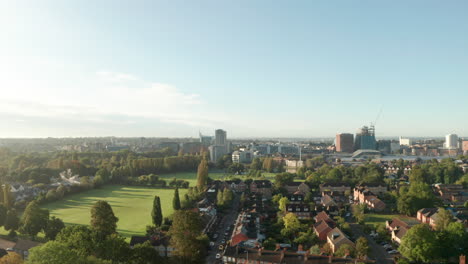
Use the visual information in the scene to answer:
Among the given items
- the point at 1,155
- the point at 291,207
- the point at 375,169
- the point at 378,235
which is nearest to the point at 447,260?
the point at 378,235

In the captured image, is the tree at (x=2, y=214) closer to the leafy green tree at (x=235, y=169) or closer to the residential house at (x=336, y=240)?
the residential house at (x=336, y=240)

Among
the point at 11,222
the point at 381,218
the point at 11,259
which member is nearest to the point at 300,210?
the point at 381,218

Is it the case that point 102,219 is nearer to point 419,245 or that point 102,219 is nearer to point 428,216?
point 419,245

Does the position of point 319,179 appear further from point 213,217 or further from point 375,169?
point 213,217

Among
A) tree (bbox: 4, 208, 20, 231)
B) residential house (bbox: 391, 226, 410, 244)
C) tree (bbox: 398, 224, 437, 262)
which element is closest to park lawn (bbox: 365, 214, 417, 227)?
residential house (bbox: 391, 226, 410, 244)

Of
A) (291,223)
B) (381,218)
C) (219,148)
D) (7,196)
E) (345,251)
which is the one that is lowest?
(381,218)
